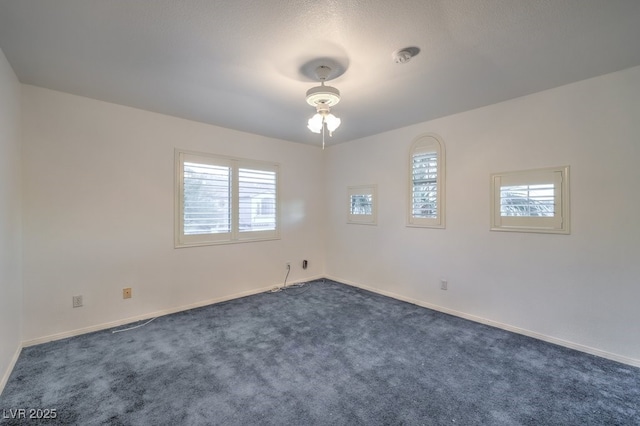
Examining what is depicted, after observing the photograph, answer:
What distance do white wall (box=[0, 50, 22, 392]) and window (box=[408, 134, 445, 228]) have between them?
13.5ft

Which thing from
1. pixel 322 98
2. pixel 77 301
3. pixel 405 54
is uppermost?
pixel 405 54

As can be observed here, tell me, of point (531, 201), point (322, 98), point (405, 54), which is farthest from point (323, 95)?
point (531, 201)

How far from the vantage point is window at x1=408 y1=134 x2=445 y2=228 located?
3.61 m

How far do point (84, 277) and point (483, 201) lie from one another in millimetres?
4470

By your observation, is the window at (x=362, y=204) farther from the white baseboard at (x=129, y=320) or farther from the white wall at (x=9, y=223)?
the white wall at (x=9, y=223)

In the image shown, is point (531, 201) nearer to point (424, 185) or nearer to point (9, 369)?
point (424, 185)

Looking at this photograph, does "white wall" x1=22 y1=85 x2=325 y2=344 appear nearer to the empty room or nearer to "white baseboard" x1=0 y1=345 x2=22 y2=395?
the empty room

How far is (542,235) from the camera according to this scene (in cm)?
282

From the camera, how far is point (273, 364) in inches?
92.8

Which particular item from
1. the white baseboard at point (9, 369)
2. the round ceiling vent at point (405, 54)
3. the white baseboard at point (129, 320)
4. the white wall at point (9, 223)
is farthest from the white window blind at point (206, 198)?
the round ceiling vent at point (405, 54)

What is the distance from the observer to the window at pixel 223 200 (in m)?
3.64

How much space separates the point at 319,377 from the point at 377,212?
271cm

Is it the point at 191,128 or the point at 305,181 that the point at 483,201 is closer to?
the point at 305,181

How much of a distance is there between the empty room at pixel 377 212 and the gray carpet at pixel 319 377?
0.02 meters
